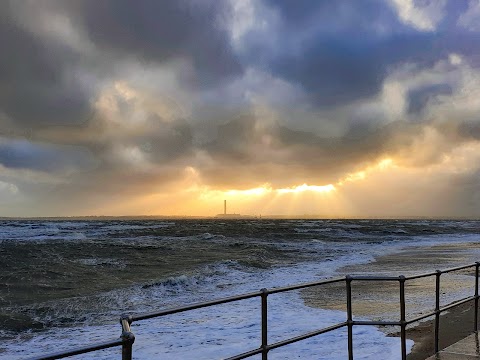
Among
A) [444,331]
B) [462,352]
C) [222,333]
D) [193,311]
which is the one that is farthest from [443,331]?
[193,311]

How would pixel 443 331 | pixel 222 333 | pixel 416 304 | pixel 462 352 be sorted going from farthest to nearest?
pixel 416 304 → pixel 222 333 → pixel 443 331 → pixel 462 352

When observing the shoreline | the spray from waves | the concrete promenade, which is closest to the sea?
the spray from waves

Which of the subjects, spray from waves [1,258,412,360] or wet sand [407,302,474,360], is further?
spray from waves [1,258,412,360]

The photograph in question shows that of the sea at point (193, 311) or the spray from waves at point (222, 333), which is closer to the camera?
the spray from waves at point (222, 333)

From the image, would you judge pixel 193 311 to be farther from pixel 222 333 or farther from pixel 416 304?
pixel 416 304

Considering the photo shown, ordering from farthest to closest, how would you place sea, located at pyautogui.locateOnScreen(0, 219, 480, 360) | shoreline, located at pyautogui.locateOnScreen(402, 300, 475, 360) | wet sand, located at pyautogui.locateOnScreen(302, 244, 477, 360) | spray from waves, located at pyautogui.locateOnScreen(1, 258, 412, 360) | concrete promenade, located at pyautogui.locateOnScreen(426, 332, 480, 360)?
wet sand, located at pyautogui.locateOnScreen(302, 244, 477, 360)
sea, located at pyautogui.locateOnScreen(0, 219, 480, 360)
spray from waves, located at pyautogui.locateOnScreen(1, 258, 412, 360)
shoreline, located at pyautogui.locateOnScreen(402, 300, 475, 360)
concrete promenade, located at pyautogui.locateOnScreen(426, 332, 480, 360)

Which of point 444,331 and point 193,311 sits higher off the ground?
point 444,331

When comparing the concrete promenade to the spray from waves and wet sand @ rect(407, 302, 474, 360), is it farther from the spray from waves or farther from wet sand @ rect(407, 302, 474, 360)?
the spray from waves

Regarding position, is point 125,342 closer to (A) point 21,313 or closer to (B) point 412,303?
(B) point 412,303

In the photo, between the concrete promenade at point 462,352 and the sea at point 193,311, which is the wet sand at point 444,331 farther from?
the concrete promenade at point 462,352

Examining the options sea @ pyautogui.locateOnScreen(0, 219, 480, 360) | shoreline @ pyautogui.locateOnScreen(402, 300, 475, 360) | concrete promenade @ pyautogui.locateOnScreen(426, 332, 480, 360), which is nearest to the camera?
concrete promenade @ pyautogui.locateOnScreen(426, 332, 480, 360)

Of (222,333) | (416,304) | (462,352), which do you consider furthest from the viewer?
(416,304)

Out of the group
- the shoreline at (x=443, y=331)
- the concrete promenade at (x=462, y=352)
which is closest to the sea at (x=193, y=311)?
the shoreline at (x=443, y=331)

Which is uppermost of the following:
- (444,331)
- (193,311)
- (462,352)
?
(462,352)
